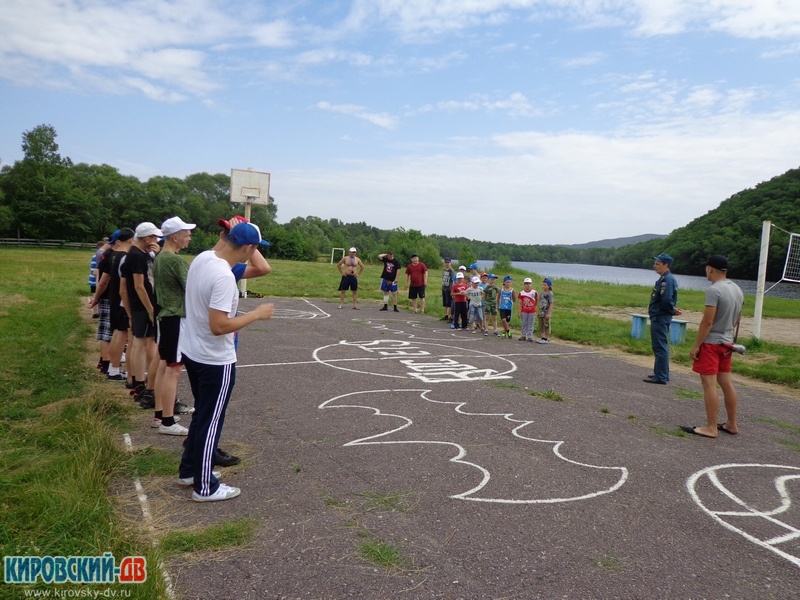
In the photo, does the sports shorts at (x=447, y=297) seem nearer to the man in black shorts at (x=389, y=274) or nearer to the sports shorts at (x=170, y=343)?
the man in black shorts at (x=389, y=274)

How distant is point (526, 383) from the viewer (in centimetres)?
796

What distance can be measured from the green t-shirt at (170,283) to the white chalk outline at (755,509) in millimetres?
4690

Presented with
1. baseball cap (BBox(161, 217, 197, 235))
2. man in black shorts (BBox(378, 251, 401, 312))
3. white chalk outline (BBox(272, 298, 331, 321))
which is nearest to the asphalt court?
baseball cap (BBox(161, 217, 197, 235))

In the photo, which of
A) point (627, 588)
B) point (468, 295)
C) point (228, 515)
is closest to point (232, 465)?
point (228, 515)

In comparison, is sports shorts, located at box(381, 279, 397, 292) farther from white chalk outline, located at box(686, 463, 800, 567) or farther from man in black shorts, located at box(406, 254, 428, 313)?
white chalk outline, located at box(686, 463, 800, 567)

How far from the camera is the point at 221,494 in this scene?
3.74 meters

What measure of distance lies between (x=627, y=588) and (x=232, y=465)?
9.84ft

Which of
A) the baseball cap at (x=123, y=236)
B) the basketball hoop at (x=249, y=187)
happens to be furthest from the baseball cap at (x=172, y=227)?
the basketball hoop at (x=249, y=187)

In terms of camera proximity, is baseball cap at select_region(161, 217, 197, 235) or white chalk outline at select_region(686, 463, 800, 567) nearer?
white chalk outline at select_region(686, 463, 800, 567)

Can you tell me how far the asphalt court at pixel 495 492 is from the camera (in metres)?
2.93

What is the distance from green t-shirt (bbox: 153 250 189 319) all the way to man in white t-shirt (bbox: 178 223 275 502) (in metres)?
1.41

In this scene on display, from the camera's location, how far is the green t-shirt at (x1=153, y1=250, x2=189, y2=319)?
505 centimetres

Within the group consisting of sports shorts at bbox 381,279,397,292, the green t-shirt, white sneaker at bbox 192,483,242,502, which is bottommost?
white sneaker at bbox 192,483,242,502

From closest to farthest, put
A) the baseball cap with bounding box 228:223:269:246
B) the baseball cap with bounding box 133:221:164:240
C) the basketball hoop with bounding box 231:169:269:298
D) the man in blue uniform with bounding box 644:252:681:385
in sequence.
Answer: the baseball cap with bounding box 228:223:269:246
the baseball cap with bounding box 133:221:164:240
the man in blue uniform with bounding box 644:252:681:385
the basketball hoop with bounding box 231:169:269:298
